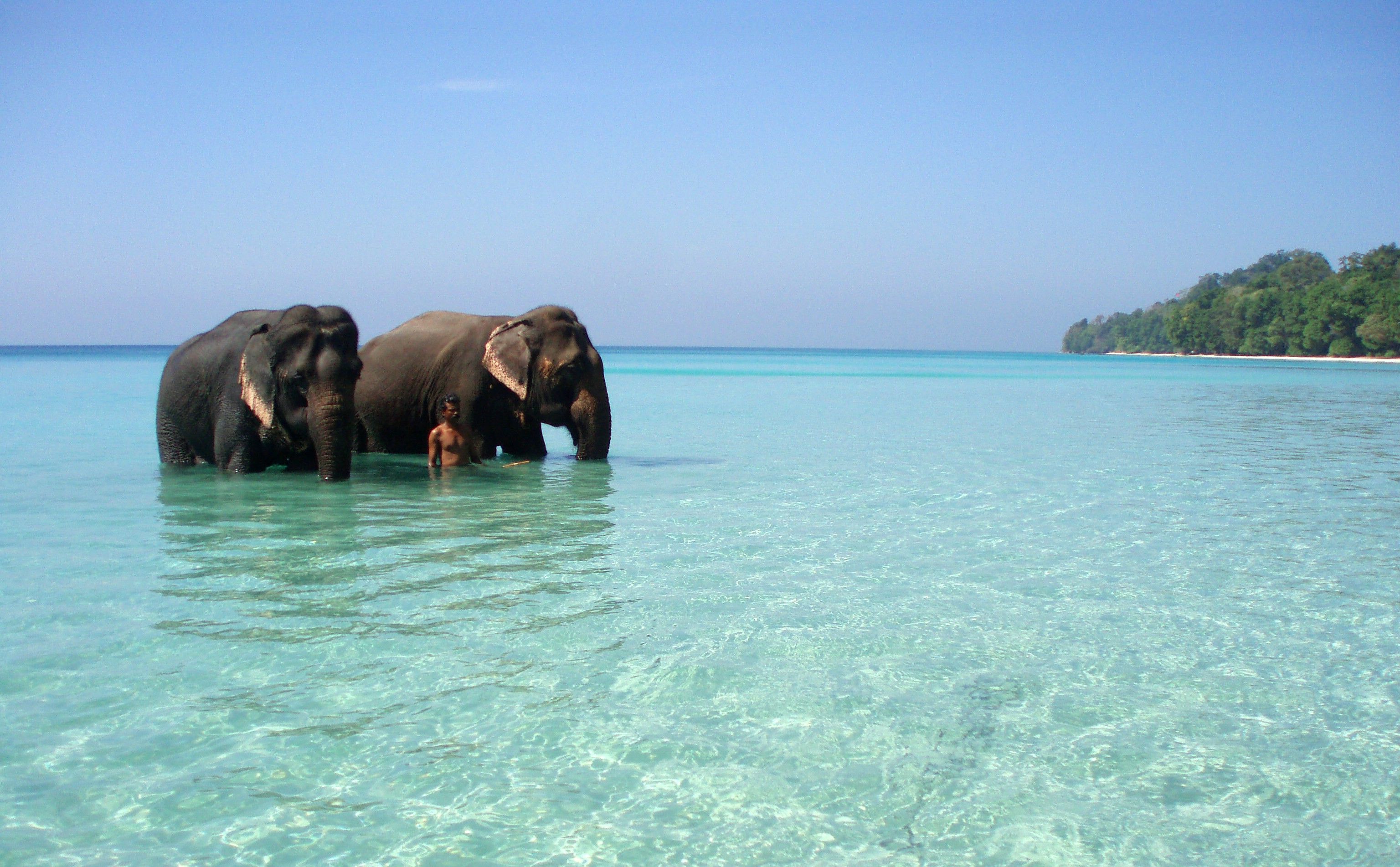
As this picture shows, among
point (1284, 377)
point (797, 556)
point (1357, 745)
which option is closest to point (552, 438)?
point (797, 556)

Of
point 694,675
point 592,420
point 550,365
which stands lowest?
point 694,675

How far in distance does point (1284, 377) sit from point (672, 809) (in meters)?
65.2

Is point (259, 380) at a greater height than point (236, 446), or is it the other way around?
point (259, 380)

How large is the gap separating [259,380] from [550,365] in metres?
3.59

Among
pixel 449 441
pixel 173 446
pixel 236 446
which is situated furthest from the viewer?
pixel 449 441

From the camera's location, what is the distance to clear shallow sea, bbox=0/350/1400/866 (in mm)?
3969

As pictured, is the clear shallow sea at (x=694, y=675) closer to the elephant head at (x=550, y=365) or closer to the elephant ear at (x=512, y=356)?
the elephant ear at (x=512, y=356)

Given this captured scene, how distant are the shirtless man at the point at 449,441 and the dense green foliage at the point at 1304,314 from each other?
3975 inches

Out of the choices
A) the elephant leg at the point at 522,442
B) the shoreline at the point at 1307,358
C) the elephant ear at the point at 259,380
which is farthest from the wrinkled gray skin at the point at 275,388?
the shoreline at the point at 1307,358

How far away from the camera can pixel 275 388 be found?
11.5m

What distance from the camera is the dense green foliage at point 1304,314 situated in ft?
323

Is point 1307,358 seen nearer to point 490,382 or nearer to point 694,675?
point 490,382

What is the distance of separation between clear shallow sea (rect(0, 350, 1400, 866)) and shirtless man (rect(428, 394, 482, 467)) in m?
1.42

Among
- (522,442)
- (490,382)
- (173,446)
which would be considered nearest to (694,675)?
(490,382)
